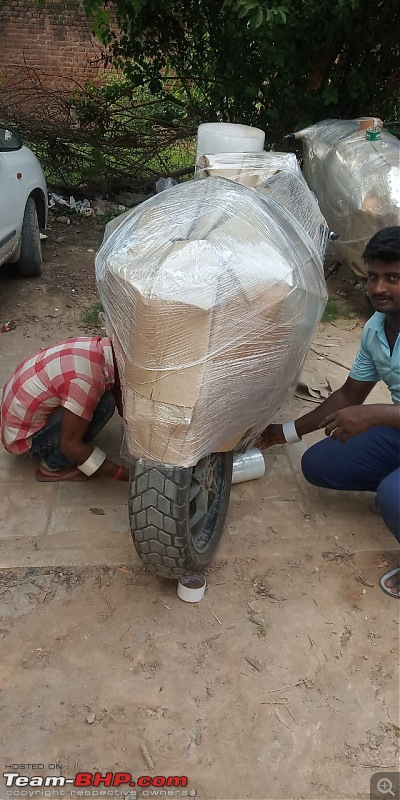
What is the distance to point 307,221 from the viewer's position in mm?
2916

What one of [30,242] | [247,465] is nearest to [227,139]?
[30,242]

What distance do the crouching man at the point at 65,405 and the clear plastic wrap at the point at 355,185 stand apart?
2.39 meters

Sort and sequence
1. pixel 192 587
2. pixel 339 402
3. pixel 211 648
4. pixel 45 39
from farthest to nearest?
pixel 45 39 → pixel 339 402 → pixel 192 587 → pixel 211 648

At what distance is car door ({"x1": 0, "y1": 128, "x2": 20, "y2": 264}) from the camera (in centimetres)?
432

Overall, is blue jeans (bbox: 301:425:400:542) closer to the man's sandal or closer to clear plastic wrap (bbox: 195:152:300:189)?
the man's sandal

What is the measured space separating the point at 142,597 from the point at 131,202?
17.8 ft

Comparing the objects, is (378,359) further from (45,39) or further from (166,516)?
(45,39)

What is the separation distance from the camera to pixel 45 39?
1080 cm

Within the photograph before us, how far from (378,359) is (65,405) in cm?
130

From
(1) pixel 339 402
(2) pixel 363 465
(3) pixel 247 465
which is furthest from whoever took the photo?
(3) pixel 247 465

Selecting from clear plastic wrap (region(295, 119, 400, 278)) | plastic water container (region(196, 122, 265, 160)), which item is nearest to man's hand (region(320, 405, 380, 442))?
clear plastic wrap (region(295, 119, 400, 278))

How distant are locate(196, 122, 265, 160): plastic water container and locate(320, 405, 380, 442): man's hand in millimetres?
2366

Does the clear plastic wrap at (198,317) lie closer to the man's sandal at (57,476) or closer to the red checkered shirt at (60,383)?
the red checkered shirt at (60,383)

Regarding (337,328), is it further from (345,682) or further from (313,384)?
(345,682)
